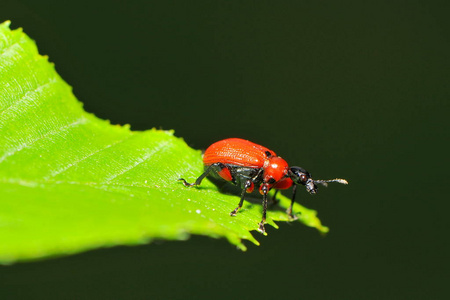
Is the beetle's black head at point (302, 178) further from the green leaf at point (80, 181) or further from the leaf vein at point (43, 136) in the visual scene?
the leaf vein at point (43, 136)

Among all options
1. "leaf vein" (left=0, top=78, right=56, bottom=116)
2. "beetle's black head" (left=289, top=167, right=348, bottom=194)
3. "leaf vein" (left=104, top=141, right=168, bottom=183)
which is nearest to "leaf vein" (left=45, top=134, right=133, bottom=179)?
"leaf vein" (left=104, top=141, right=168, bottom=183)

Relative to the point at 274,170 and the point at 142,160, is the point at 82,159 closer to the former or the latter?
the point at 142,160

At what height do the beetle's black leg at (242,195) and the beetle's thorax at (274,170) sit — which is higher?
the beetle's thorax at (274,170)

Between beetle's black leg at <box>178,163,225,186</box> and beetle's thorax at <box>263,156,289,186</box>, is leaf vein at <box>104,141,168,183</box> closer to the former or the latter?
beetle's black leg at <box>178,163,225,186</box>

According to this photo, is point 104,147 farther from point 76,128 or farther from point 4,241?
point 4,241

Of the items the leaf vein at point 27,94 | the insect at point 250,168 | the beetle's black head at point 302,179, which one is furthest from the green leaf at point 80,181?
the beetle's black head at point 302,179

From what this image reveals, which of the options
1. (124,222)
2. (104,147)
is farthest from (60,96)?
(124,222)

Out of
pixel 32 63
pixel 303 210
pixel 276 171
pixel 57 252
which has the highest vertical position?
pixel 32 63
